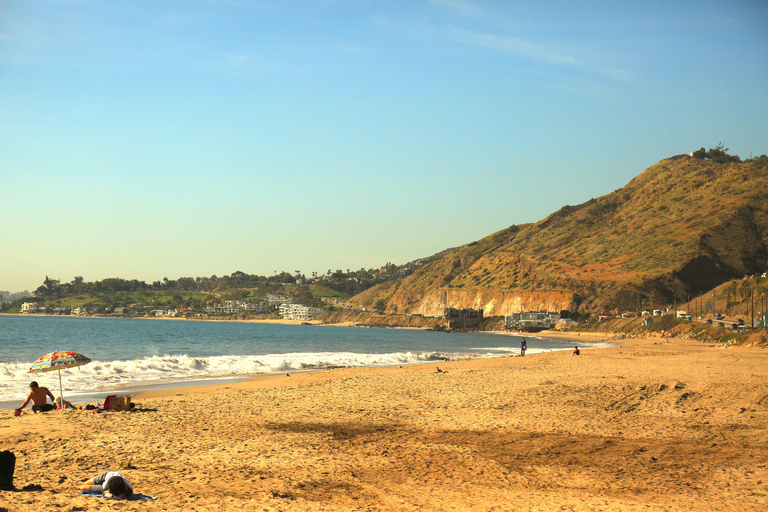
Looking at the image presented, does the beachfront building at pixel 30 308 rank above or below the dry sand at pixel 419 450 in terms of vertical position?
below

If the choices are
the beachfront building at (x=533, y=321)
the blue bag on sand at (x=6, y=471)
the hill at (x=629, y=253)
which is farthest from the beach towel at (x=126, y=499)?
the beachfront building at (x=533, y=321)

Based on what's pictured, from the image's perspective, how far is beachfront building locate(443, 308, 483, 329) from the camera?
445 feet

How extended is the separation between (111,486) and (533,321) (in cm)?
11541

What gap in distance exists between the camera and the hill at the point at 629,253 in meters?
108

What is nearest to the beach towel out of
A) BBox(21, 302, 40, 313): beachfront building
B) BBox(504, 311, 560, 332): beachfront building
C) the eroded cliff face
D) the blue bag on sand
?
the blue bag on sand

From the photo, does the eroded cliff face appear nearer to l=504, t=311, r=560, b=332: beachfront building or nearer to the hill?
the hill

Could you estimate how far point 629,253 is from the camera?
411ft

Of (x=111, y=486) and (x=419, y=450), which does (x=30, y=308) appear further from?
(x=111, y=486)

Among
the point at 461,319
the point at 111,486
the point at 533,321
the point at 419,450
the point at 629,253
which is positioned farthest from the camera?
the point at 461,319

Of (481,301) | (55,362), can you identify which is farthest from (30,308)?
(55,362)

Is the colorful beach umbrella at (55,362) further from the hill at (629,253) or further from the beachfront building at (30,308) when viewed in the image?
the beachfront building at (30,308)

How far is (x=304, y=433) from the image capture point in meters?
11.6

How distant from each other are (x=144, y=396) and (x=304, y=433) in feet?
30.1

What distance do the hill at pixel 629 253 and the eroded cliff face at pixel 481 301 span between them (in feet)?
1.00
